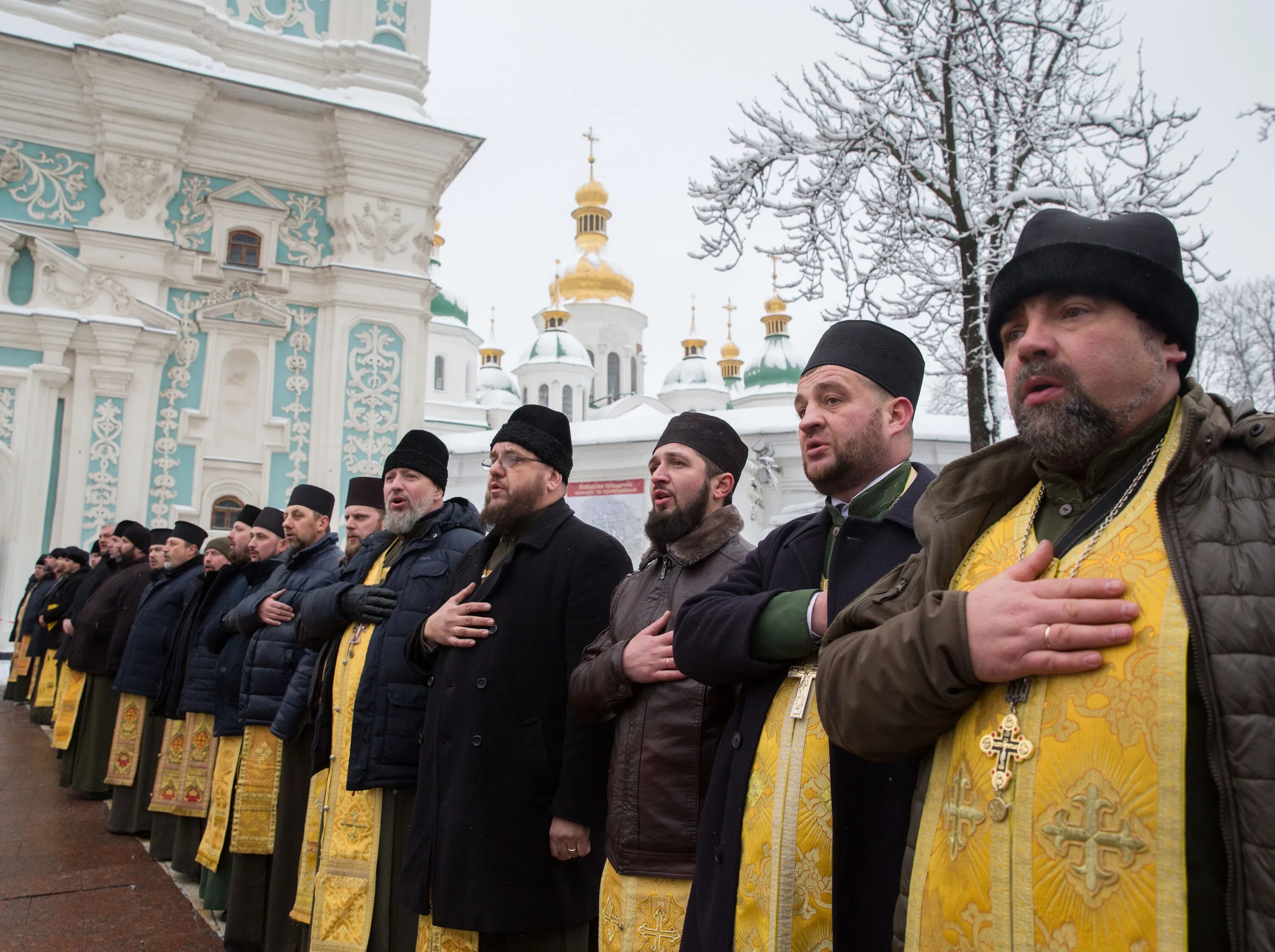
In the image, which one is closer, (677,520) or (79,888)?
(677,520)

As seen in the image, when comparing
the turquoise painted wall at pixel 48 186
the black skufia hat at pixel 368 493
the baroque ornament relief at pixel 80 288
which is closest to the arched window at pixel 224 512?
the baroque ornament relief at pixel 80 288

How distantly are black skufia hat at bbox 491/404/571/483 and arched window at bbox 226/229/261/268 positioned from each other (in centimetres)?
1430

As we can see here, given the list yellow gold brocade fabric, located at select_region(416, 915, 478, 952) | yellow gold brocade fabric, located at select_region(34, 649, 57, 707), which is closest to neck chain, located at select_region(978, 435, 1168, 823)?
yellow gold brocade fabric, located at select_region(416, 915, 478, 952)

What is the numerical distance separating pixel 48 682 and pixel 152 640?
16.8ft

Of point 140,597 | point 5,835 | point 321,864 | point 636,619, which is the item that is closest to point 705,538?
point 636,619

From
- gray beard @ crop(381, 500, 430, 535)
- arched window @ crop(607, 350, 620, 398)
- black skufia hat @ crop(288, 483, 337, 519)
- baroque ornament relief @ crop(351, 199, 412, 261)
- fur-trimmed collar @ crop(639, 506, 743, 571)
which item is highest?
arched window @ crop(607, 350, 620, 398)

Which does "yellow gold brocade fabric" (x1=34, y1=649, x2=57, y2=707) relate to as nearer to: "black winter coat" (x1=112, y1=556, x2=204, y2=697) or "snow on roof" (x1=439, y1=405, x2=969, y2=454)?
"black winter coat" (x1=112, y1=556, x2=204, y2=697)

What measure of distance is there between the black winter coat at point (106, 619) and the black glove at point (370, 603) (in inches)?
180

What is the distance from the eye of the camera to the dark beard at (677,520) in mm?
2844

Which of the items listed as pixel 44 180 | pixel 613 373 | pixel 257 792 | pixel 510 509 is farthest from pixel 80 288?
pixel 613 373

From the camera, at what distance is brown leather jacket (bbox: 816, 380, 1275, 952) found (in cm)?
112

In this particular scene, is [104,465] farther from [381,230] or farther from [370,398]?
[381,230]

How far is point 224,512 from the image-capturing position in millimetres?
15883

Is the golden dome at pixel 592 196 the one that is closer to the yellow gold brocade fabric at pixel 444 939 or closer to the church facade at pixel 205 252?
the church facade at pixel 205 252
